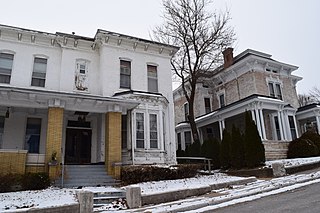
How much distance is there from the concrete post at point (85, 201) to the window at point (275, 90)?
63.7ft

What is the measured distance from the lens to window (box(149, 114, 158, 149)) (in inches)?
565

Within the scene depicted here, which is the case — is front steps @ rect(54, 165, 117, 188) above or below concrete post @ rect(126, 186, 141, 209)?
above

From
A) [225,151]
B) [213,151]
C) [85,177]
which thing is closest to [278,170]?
[225,151]

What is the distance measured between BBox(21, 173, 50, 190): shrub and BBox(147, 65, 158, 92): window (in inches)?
329

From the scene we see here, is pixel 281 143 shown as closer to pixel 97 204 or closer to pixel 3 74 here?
pixel 97 204

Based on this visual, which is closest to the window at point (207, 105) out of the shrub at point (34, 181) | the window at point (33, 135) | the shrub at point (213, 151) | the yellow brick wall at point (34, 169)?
the shrub at point (213, 151)

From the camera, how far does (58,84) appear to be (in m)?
15.0

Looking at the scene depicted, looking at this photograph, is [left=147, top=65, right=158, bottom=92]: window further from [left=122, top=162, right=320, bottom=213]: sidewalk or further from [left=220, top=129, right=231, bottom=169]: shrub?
[left=122, top=162, right=320, bottom=213]: sidewalk

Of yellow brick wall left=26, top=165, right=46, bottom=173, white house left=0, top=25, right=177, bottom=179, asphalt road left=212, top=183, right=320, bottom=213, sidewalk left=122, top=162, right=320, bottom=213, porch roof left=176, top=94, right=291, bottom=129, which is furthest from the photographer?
porch roof left=176, top=94, right=291, bottom=129

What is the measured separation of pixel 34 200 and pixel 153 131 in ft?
25.2

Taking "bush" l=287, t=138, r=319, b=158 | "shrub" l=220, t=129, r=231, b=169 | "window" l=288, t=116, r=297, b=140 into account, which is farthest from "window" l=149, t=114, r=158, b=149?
"window" l=288, t=116, r=297, b=140

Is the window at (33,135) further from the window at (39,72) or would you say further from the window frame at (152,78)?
the window frame at (152,78)

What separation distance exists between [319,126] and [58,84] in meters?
19.9

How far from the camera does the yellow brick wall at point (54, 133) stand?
1138 cm
